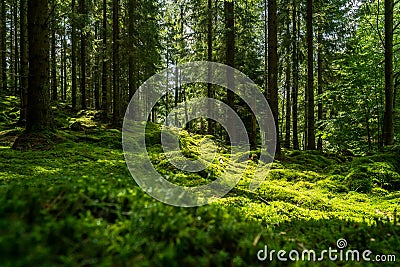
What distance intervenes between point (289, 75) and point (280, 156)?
9.98 metres

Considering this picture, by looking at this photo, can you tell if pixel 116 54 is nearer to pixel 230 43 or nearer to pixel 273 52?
pixel 230 43

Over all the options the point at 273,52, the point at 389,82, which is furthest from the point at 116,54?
the point at 389,82

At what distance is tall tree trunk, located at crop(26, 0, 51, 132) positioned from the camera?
26.4 feet

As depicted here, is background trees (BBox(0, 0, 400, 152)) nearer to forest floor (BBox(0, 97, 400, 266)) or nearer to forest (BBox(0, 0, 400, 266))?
forest (BBox(0, 0, 400, 266))

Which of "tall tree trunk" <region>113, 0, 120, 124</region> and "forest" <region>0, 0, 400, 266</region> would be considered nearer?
"forest" <region>0, 0, 400, 266</region>

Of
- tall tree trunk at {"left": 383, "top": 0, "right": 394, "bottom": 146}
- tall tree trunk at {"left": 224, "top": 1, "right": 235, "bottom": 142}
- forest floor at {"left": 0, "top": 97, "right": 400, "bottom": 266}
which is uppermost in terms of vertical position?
tall tree trunk at {"left": 224, "top": 1, "right": 235, "bottom": 142}

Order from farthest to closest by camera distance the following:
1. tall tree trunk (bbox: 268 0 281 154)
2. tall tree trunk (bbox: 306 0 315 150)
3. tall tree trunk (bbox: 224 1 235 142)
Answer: tall tree trunk (bbox: 224 1 235 142) → tall tree trunk (bbox: 306 0 315 150) → tall tree trunk (bbox: 268 0 281 154)

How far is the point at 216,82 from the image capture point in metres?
17.4

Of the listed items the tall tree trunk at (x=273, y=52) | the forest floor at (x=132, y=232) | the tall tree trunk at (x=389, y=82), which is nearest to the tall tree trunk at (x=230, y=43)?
the tall tree trunk at (x=273, y=52)

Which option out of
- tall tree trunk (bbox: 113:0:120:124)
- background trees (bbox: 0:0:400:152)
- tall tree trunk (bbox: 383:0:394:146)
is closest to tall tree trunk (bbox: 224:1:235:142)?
background trees (bbox: 0:0:400:152)

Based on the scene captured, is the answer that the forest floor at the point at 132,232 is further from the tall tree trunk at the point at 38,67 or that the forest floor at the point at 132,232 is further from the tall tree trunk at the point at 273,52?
the tall tree trunk at the point at 273,52

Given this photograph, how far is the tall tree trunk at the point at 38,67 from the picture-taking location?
804cm

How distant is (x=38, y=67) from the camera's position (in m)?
8.07

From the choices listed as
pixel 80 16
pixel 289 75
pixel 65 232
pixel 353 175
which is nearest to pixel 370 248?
pixel 65 232
